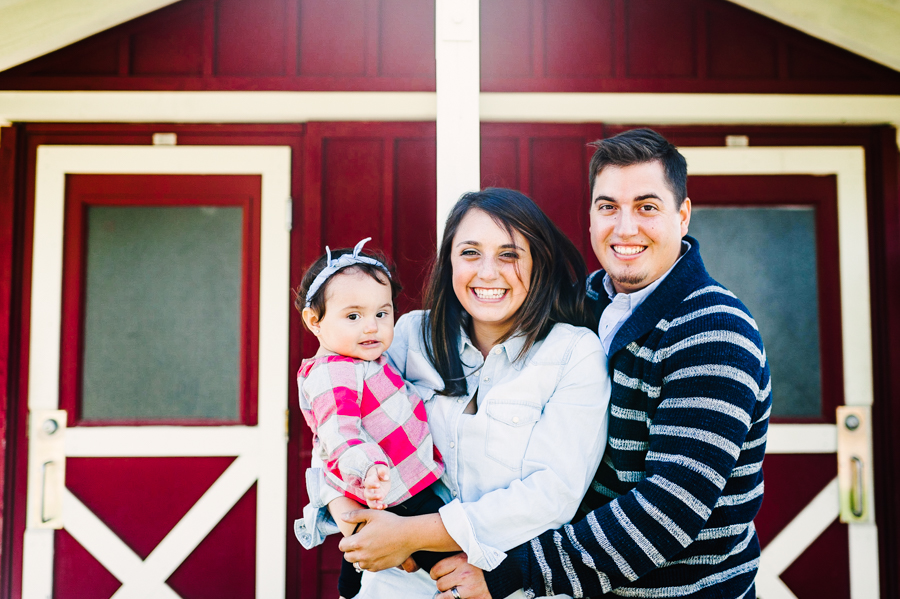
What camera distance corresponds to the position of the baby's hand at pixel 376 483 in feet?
4.23

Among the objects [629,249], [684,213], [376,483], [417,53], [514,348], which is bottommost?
[376,483]

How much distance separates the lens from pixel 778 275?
2822 mm

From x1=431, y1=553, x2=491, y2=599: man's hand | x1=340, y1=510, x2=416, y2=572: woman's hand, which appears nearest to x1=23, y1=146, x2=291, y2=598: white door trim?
x1=340, y1=510, x2=416, y2=572: woman's hand

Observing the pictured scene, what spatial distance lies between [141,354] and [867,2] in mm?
3869

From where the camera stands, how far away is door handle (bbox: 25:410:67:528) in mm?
2633

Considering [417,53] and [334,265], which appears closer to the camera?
[334,265]

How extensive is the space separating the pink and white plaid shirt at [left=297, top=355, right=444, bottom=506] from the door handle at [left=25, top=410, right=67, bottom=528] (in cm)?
192

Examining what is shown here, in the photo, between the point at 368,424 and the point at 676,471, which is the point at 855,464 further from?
the point at 368,424

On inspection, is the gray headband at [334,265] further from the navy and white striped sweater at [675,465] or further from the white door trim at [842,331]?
the white door trim at [842,331]

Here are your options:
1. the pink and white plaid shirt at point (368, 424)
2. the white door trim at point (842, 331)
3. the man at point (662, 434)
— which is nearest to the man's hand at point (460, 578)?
the man at point (662, 434)

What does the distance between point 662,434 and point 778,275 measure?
2.08 m

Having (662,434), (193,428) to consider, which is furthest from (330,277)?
(193,428)

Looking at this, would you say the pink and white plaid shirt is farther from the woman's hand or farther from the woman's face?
the woman's face

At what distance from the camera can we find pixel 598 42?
9.11 feet
